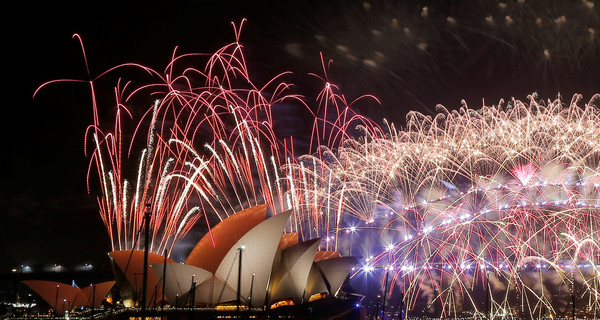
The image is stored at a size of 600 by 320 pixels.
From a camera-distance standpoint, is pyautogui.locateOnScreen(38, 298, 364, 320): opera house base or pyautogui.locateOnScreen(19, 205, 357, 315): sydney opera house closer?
pyautogui.locateOnScreen(19, 205, 357, 315): sydney opera house

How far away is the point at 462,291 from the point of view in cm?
8181

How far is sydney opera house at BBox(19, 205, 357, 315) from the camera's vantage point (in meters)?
48.5

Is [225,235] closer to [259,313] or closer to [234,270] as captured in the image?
[234,270]

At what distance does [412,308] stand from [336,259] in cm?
2682

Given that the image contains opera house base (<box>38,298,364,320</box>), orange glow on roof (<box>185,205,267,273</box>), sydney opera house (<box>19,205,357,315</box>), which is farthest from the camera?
orange glow on roof (<box>185,205,267,273</box>)

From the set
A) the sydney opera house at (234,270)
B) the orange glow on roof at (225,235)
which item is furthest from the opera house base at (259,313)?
the orange glow on roof at (225,235)

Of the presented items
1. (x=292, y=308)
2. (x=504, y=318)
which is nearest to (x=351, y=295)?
(x=292, y=308)

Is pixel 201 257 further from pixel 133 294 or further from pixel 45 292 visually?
pixel 45 292

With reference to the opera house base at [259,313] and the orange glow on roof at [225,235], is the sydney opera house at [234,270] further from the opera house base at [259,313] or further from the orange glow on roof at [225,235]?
the opera house base at [259,313]

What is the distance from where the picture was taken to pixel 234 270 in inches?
1937

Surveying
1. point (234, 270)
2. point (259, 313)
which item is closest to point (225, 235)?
point (234, 270)

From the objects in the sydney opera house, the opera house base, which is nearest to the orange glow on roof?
the sydney opera house

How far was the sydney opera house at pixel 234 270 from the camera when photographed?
159 feet

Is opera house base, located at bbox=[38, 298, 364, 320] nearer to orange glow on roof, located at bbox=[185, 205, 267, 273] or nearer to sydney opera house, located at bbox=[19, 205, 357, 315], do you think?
sydney opera house, located at bbox=[19, 205, 357, 315]
